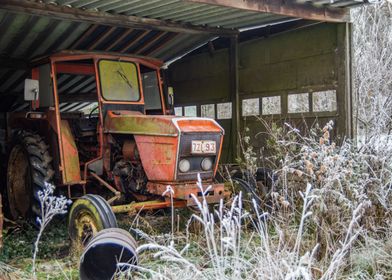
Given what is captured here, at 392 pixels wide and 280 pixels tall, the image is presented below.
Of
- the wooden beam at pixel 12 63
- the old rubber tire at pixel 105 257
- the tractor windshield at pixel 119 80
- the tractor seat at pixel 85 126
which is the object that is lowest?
the old rubber tire at pixel 105 257

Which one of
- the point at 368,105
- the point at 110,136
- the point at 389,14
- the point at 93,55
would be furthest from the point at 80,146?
the point at 389,14

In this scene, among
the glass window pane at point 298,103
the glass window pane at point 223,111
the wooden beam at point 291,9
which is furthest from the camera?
the glass window pane at point 223,111

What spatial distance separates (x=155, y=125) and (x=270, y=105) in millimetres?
2658

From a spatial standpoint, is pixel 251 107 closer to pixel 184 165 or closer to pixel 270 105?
pixel 270 105

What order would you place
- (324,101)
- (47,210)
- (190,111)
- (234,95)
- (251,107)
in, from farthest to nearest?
(190,111)
(234,95)
(251,107)
(324,101)
(47,210)

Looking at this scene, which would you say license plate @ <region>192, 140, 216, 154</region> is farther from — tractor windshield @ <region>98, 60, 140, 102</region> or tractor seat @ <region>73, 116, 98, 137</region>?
tractor seat @ <region>73, 116, 98, 137</region>

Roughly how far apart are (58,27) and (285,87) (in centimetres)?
326

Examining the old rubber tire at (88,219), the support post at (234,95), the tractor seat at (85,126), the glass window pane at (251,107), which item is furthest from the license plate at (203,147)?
the support post at (234,95)

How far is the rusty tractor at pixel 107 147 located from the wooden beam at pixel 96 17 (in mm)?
537

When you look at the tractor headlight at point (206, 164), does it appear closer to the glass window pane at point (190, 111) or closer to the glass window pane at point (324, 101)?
the glass window pane at point (324, 101)

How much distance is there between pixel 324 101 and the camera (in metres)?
6.14

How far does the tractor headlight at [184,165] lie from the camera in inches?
183

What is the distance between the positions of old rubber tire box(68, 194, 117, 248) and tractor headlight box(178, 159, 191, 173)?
0.83 metres

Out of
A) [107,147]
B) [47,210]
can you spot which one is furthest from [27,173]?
[47,210]
